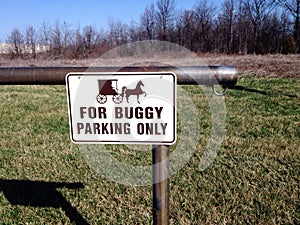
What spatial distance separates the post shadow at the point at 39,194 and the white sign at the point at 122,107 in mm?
1294

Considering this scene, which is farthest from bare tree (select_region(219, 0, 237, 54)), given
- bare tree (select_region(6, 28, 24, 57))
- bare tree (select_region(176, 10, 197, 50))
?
bare tree (select_region(6, 28, 24, 57))

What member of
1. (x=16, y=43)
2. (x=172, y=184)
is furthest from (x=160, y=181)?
(x=16, y=43)

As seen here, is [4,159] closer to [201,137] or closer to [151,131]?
[201,137]

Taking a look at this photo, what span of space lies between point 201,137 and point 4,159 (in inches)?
98.7

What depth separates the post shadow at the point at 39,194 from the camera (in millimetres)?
2342

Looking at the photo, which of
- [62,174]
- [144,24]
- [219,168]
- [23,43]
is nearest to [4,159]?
[62,174]

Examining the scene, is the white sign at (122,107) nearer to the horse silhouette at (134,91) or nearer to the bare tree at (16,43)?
the horse silhouette at (134,91)

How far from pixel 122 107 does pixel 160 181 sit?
37 centimetres

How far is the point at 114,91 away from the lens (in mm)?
1126

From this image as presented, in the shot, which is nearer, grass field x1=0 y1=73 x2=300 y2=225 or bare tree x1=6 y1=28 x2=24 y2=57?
grass field x1=0 y1=73 x2=300 y2=225

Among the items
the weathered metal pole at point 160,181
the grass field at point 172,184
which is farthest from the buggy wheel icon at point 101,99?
the grass field at point 172,184

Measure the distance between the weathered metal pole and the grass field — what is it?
0.93 metres

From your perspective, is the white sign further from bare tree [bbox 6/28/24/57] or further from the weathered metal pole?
bare tree [bbox 6/28/24/57]

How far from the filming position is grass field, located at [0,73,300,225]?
2.25 metres
